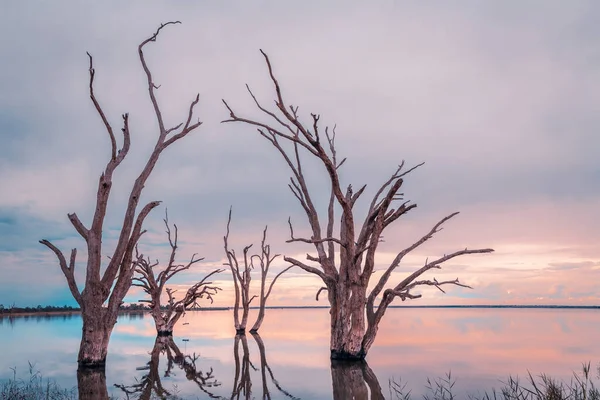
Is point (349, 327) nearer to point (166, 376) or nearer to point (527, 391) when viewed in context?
point (166, 376)

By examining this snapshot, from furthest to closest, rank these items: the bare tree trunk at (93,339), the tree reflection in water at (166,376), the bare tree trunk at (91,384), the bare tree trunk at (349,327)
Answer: the bare tree trunk at (349,327)
the bare tree trunk at (93,339)
the tree reflection in water at (166,376)
the bare tree trunk at (91,384)

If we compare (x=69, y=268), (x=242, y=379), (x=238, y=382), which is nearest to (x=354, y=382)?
(x=238, y=382)

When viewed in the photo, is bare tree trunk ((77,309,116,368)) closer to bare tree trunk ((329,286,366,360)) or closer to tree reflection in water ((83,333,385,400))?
tree reflection in water ((83,333,385,400))

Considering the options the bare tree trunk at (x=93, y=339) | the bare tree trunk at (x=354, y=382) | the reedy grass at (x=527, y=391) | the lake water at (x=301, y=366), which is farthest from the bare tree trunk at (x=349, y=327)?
the bare tree trunk at (x=93, y=339)

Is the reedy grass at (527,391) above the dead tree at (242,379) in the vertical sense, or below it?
above

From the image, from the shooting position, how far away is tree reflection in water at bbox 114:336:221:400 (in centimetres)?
1104

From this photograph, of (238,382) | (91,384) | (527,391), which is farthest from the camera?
(238,382)

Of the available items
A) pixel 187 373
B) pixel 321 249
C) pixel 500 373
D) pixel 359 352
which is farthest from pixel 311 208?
pixel 500 373

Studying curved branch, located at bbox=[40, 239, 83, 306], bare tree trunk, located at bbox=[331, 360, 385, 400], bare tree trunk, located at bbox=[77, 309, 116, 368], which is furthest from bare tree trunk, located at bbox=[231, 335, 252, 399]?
curved branch, located at bbox=[40, 239, 83, 306]

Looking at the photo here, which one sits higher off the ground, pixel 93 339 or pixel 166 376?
pixel 93 339

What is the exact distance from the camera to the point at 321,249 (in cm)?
1662

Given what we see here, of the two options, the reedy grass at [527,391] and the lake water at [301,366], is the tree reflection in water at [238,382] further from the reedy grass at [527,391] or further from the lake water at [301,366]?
the reedy grass at [527,391]

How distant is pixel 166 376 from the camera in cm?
1392

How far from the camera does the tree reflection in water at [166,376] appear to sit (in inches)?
435
